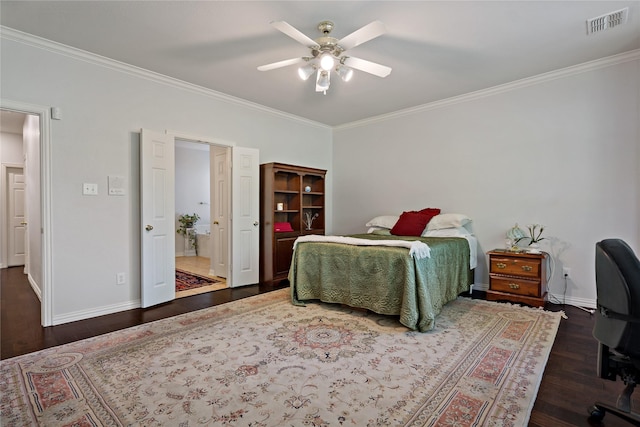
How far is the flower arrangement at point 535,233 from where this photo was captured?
12.3ft

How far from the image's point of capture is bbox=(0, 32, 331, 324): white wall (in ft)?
9.61

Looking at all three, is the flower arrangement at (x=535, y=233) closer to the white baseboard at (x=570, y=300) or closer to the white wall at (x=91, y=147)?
the white baseboard at (x=570, y=300)

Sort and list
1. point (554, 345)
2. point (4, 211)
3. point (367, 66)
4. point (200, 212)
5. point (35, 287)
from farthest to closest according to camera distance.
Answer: point (200, 212), point (4, 211), point (35, 287), point (367, 66), point (554, 345)

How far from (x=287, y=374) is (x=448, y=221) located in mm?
2967

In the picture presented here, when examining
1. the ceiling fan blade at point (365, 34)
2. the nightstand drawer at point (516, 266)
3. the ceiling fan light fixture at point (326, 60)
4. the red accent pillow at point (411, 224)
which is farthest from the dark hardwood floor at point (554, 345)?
the ceiling fan light fixture at point (326, 60)

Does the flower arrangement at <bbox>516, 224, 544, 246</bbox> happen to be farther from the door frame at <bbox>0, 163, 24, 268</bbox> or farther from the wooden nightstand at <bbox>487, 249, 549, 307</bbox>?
the door frame at <bbox>0, 163, 24, 268</bbox>

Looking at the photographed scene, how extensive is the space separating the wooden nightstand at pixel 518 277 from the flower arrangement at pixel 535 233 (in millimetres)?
198

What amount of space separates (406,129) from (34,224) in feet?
18.3

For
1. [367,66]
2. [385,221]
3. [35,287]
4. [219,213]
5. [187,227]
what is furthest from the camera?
[187,227]

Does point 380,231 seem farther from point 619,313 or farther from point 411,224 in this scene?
point 619,313

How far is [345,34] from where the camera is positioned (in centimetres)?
279

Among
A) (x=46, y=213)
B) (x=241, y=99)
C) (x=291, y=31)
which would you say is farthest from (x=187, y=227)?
(x=291, y=31)

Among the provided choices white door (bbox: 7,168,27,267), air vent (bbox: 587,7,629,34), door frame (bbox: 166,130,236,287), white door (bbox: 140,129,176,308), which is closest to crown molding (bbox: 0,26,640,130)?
door frame (bbox: 166,130,236,287)

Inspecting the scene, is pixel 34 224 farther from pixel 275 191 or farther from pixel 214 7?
pixel 214 7
